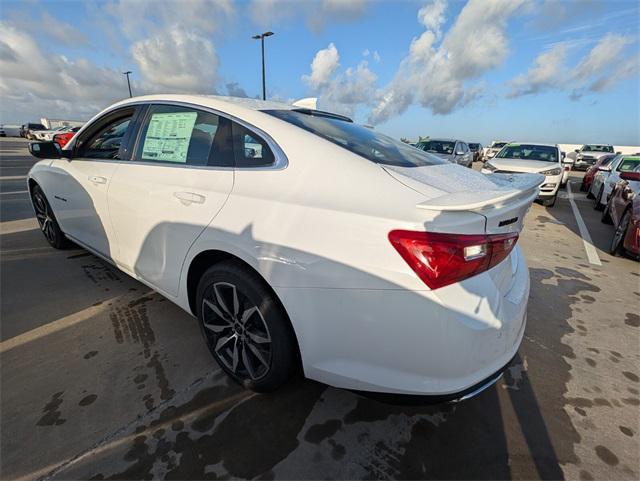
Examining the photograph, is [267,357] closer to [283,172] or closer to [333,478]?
[333,478]

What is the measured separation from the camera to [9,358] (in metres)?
2.29

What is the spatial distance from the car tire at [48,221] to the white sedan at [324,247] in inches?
85.3

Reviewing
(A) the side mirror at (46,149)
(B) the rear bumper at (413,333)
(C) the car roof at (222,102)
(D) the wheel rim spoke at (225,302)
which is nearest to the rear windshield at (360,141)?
(C) the car roof at (222,102)

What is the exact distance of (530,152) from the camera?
9.52 metres

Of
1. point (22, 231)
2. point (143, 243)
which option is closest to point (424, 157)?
point (143, 243)

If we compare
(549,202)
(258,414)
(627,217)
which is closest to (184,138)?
(258,414)

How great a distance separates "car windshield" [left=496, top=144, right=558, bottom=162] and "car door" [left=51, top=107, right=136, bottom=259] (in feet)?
31.6

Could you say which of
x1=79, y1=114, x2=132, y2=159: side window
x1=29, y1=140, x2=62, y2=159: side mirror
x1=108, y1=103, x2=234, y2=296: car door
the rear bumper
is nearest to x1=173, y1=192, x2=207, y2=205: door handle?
x1=108, y1=103, x2=234, y2=296: car door

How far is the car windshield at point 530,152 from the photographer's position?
928 centimetres

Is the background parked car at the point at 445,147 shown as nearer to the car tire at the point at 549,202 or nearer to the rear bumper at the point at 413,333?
the car tire at the point at 549,202

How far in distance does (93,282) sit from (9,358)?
1.18 meters

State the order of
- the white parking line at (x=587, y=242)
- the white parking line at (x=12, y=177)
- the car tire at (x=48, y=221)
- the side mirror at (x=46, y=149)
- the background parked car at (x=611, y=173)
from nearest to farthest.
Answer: the side mirror at (x=46, y=149)
the car tire at (x=48, y=221)
the white parking line at (x=587, y=242)
the background parked car at (x=611, y=173)
the white parking line at (x=12, y=177)

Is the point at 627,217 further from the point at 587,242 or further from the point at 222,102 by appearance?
the point at 222,102

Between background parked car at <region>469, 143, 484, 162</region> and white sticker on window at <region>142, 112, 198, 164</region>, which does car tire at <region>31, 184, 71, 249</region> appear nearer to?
white sticker on window at <region>142, 112, 198, 164</region>
